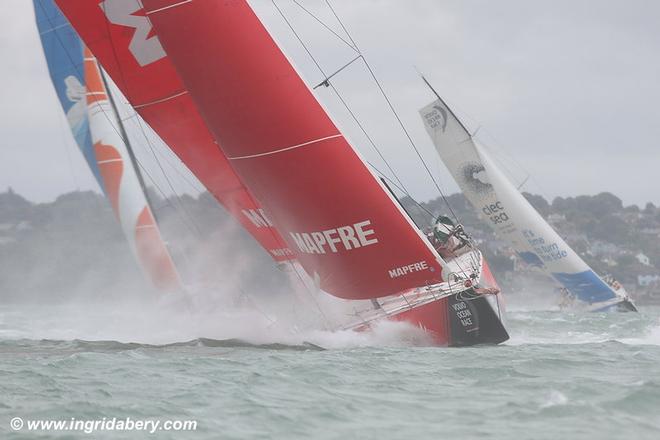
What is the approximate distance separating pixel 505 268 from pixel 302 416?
62996mm

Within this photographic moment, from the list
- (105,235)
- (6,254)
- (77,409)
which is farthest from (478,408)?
Result: (6,254)

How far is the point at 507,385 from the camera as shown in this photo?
8953 mm

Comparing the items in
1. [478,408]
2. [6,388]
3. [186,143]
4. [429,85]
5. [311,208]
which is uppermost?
[429,85]

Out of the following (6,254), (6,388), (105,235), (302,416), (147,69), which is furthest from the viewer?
(6,254)

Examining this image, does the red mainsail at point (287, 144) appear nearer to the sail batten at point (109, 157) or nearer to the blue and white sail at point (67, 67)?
the blue and white sail at point (67, 67)

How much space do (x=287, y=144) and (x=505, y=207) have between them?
52.6ft

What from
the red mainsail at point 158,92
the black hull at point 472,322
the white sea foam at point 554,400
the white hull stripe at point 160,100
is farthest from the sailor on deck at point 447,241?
the white sea foam at point 554,400

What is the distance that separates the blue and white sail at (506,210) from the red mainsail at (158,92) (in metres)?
12.0

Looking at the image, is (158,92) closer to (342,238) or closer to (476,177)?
(342,238)

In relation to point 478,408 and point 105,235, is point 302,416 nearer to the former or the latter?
point 478,408

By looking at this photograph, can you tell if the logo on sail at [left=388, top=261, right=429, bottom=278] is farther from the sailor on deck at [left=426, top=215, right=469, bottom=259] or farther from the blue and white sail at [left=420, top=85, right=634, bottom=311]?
the blue and white sail at [left=420, top=85, right=634, bottom=311]

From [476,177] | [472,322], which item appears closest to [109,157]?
[476,177]

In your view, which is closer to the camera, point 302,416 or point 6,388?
point 302,416

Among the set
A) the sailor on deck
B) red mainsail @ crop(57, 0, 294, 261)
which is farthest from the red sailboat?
red mainsail @ crop(57, 0, 294, 261)
